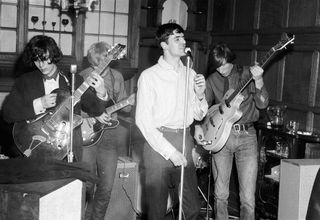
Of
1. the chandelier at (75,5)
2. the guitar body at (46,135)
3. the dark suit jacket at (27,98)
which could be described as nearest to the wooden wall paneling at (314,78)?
the dark suit jacket at (27,98)

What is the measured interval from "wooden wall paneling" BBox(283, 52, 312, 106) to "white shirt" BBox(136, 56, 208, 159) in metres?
1.86

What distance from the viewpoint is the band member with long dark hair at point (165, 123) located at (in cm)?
341

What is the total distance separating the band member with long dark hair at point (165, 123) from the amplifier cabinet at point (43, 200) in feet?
3.80

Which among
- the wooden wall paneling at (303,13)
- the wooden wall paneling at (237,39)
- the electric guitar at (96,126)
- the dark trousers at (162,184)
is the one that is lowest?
the dark trousers at (162,184)

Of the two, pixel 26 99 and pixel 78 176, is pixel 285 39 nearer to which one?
pixel 26 99

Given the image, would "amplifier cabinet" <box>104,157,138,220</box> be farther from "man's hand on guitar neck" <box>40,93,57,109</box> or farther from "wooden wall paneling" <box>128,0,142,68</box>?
"wooden wall paneling" <box>128,0,142,68</box>

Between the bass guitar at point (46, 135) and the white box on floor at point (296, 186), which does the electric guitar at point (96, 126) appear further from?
the white box on floor at point (296, 186)

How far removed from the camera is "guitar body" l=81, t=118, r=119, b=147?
4.34 m

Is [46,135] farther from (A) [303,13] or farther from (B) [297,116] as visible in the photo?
(A) [303,13]

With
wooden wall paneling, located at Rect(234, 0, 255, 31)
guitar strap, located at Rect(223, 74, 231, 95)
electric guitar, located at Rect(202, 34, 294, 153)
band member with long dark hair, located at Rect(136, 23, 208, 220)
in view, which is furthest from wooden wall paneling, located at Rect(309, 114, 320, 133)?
band member with long dark hair, located at Rect(136, 23, 208, 220)

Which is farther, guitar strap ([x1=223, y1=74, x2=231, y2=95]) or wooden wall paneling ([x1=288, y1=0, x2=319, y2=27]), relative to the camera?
wooden wall paneling ([x1=288, y1=0, x2=319, y2=27])

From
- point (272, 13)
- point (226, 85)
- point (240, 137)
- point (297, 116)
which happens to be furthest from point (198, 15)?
point (240, 137)

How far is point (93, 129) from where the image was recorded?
4.41 metres

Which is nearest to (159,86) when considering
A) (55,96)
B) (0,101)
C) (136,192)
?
(55,96)
